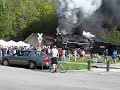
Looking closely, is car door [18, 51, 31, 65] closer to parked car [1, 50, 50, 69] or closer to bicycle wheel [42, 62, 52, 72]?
parked car [1, 50, 50, 69]

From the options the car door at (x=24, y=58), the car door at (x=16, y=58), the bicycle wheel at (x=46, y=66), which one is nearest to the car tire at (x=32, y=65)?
the car door at (x=24, y=58)

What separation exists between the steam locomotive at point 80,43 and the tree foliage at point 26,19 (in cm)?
1766

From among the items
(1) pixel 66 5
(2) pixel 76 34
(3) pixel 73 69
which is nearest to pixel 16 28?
(2) pixel 76 34

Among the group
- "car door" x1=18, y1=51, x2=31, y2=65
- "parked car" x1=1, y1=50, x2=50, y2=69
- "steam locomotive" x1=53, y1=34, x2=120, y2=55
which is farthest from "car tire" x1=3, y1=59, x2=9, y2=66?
"steam locomotive" x1=53, y1=34, x2=120, y2=55

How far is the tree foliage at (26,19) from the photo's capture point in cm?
7844

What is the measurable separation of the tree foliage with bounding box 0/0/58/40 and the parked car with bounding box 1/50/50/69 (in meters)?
45.4

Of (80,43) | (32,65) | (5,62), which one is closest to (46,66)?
(32,65)

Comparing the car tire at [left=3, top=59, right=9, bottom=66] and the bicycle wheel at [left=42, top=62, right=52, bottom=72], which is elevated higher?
the car tire at [left=3, top=59, right=9, bottom=66]

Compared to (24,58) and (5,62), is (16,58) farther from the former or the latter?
(5,62)

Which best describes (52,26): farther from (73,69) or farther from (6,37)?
(73,69)

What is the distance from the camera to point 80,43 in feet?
196

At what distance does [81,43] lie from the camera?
60000mm

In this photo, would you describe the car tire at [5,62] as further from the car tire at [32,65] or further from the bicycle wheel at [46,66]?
the bicycle wheel at [46,66]

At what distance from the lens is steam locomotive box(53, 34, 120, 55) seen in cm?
5000
